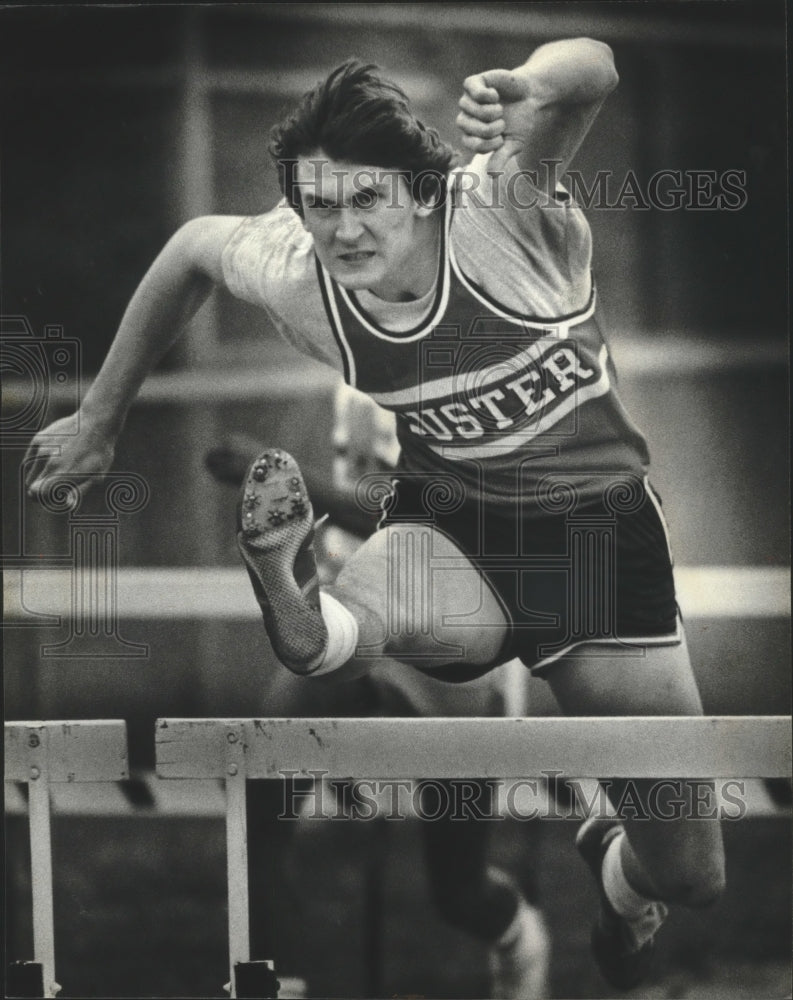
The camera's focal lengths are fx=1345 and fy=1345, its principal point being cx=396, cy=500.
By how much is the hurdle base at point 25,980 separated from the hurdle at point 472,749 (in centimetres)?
46

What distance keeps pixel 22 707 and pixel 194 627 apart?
41 cm

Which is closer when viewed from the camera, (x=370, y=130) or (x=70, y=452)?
(x=370, y=130)

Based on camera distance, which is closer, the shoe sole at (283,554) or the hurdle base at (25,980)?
the shoe sole at (283,554)

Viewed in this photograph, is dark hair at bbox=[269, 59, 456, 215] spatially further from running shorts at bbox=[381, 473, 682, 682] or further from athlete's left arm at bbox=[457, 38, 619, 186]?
running shorts at bbox=[381, 473, 682, 682]

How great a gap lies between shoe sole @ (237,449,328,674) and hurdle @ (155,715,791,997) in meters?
0.17

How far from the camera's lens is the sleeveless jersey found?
2750 mm

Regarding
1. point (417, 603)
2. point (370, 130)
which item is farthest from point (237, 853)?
point (370, 130)

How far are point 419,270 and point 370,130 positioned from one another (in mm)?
298

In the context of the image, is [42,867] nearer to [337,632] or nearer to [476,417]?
[337,632]

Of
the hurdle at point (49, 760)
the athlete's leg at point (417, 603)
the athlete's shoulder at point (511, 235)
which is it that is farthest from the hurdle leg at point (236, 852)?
the athlete's shoulder at point (511, 235)

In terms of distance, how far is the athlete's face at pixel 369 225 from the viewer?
274 centimetres

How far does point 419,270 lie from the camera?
9.05ft

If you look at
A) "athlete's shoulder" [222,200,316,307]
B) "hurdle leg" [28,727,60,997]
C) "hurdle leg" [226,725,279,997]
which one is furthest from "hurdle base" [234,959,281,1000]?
"athlete's shoulder" [222,200,316,307]

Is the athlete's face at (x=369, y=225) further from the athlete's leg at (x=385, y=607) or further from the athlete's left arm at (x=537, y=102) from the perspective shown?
the athlete's leg at (x=385, y=607)
